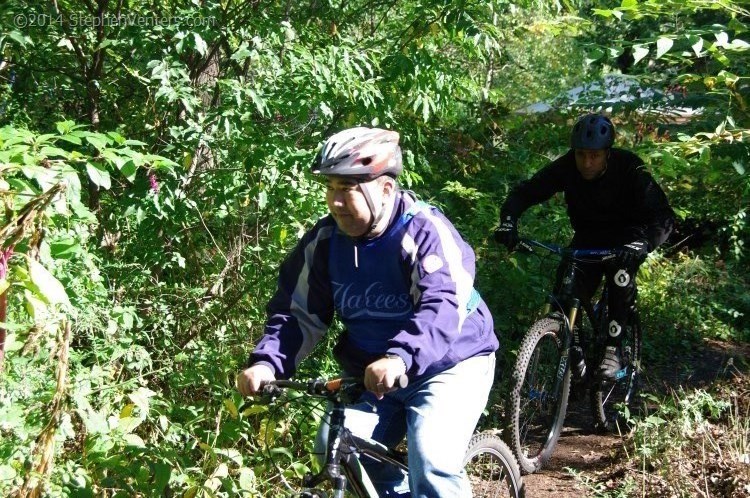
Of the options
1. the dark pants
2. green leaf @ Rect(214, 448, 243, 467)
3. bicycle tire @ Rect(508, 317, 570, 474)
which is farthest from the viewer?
the dark pants

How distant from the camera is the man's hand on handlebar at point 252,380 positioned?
3.46m

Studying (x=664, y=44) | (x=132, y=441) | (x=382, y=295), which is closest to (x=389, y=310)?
(x=382, y=295)

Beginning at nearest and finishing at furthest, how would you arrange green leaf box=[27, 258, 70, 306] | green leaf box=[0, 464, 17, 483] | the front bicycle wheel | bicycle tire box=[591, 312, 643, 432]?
green leaf box=[27, 258, 70, 306], green leaf box=[0, 464, 17, 483], the front bicycle wheel, bicycle tire box=[591, 312, 643, 432]

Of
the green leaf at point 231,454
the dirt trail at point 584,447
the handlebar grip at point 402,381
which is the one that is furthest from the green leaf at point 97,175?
the dirt trail at point 584,447

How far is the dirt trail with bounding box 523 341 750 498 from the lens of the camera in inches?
235

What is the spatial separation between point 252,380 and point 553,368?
3282 millimetres

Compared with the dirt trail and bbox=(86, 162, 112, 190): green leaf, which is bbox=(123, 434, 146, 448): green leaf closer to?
bbox=(86, 162, 112, 190): green leaf

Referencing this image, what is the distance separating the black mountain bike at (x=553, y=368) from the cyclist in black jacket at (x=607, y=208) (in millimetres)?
115

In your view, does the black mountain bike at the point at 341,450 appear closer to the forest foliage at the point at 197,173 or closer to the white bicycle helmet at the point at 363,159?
the white bicycle helmet at the point at 363,159

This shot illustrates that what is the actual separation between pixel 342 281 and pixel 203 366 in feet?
6.46

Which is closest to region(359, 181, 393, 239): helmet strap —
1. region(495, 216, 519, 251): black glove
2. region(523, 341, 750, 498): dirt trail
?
region(495, 216, 519, 251): black glove

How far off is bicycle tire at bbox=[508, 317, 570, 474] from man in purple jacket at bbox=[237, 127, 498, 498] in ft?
7.12

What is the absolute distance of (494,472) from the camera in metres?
4.65

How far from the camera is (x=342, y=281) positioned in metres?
3.78
